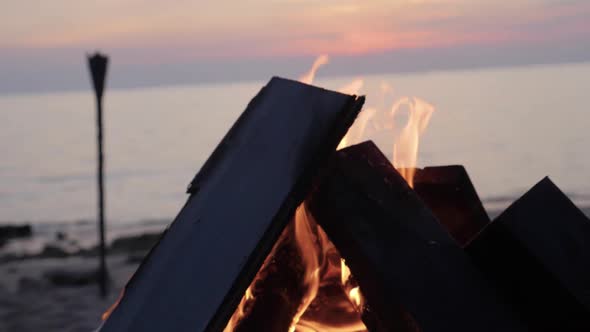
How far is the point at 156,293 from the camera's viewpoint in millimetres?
2793

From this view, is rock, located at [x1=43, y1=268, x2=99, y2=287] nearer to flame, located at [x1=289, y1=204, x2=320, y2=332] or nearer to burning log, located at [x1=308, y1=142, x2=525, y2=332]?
flame, located at [x1=289, y1=204, x2=320, y2=332]

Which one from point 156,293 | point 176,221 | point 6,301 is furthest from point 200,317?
point 6,301

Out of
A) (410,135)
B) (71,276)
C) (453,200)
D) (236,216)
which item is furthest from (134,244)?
(236,216)

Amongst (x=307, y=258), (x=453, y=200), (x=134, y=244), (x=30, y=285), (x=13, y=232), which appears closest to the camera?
(x=307, y=258)

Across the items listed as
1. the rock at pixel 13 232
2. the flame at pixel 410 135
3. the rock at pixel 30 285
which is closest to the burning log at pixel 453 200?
the flame at pixel 410 135

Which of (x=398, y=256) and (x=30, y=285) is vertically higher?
(x=30, y=285)

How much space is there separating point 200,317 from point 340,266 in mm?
1092

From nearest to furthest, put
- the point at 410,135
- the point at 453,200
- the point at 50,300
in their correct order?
the point at 410,135
the point at 453,200
the point at 50,300

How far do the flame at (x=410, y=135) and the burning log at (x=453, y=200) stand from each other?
18 cm

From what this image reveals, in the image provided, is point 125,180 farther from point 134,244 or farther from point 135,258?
point 135,258

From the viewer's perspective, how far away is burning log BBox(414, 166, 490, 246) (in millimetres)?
3834

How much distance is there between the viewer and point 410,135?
3.70 meters

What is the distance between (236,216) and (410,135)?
1.27m

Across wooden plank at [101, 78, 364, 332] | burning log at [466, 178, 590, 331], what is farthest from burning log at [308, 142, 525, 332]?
wooden plank at [101, 78, 364, 332]
